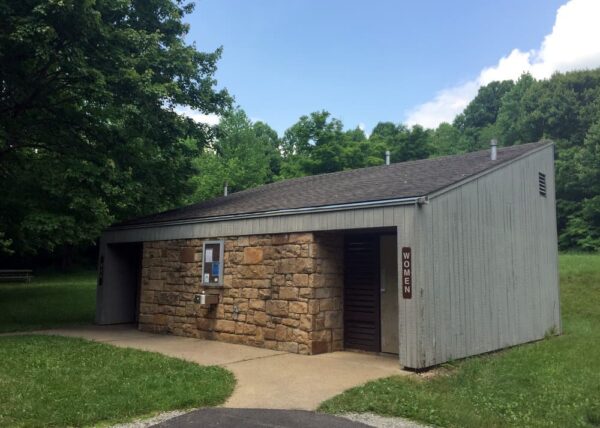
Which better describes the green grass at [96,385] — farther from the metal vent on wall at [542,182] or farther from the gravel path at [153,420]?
the metal vent on wall at [542,182]

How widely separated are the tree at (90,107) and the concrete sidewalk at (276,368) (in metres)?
4.84

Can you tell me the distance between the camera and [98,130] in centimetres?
1398

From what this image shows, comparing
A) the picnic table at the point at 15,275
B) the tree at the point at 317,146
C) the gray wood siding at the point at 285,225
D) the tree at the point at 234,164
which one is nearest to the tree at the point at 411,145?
the tree at the point at 317,146

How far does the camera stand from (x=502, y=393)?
20.5ft

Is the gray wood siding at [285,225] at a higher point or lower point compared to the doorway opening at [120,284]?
higher

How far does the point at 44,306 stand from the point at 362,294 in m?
13.5

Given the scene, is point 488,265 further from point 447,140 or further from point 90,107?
point 447,140

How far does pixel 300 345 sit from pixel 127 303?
287 inches

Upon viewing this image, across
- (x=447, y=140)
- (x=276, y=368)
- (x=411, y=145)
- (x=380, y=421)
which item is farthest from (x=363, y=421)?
(x=447, y=140)

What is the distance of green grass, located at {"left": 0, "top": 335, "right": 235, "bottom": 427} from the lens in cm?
529

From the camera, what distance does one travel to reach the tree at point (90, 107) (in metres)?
11.5

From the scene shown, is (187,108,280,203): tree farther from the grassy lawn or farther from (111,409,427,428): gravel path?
(111,409,427,428): gravel path

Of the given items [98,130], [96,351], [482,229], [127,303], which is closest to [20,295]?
[127,303]

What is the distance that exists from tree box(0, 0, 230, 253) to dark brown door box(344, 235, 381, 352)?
6.81 meters
